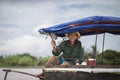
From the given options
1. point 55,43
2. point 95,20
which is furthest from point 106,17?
point 55,43

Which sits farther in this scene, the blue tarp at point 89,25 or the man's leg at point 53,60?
the man's leg at point 53,60

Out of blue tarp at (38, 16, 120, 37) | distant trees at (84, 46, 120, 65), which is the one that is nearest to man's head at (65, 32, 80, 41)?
blue tarp at (38, 16, 120, 37)

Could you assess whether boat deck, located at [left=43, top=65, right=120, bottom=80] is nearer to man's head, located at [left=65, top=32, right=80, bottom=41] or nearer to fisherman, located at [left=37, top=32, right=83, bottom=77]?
fisherman, located at [left=37, top=32, right=83, bottom=77]

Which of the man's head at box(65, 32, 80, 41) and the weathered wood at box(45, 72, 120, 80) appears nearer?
the weathered wood at box(45, 72, 120, 80)

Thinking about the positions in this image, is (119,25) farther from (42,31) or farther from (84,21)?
(42,31)

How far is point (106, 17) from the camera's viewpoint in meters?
9.33

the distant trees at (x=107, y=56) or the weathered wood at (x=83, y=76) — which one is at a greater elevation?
the distant trees at (x=107, y=56)

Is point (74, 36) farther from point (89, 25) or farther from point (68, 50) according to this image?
point (89, 25)

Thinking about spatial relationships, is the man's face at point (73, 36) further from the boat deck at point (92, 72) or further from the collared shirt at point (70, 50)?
the boat deck at point (92, 72)

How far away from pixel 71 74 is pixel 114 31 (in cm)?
197

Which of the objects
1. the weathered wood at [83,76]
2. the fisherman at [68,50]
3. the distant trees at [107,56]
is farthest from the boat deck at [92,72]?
the fisherman at [68,50]

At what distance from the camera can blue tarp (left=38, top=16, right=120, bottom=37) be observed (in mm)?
9177

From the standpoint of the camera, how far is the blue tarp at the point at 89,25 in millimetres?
9177

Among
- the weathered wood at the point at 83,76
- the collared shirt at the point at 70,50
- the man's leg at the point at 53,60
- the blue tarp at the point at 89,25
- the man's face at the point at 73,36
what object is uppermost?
the blue tarp at the point at 89,25
